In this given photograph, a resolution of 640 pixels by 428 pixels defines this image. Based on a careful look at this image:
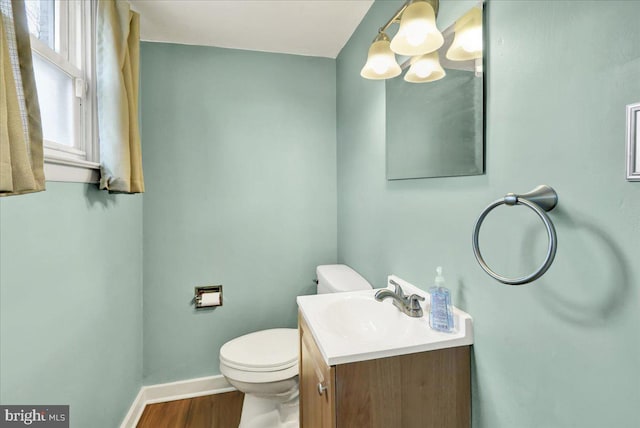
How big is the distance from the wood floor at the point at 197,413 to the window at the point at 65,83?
151cm

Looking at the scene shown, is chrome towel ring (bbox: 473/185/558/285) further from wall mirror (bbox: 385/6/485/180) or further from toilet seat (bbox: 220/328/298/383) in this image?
toilet seat (bbox: 220/328/298/383)

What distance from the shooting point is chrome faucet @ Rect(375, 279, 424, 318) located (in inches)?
44.6

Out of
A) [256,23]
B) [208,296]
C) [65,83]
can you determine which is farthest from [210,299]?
[256,23]

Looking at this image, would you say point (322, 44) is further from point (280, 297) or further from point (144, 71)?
point (280, 297)

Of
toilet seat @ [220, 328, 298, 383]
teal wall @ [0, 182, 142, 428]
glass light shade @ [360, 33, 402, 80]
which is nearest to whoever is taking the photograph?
teal wall @ [0, 182, 142, 428]

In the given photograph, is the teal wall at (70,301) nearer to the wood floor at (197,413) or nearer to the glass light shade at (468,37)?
the wood floor at (197,413)

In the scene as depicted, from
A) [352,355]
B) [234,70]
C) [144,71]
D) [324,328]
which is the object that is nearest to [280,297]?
[324,328]

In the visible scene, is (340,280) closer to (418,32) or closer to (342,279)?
(342,279)

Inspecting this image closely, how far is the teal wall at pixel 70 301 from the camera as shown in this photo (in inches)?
34.6

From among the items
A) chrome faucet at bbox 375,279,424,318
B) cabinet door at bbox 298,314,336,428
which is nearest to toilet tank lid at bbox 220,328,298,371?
cabinet door at bbox 298,314,336,428

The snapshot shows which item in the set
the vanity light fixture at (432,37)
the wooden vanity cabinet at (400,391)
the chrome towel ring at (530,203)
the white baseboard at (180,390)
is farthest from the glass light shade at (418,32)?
the white baseboard at (180,390)

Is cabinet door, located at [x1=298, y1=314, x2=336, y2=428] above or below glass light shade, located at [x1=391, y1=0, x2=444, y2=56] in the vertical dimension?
below

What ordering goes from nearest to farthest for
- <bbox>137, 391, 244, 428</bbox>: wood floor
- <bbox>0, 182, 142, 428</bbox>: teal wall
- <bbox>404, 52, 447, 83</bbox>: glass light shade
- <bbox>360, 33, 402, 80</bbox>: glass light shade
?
<bbox>0, 182, 142, 428</bbox>: teal wall, <bbox>404, 52, 447, 83</bbox>: glass light shade, <bbox>360, 33, 402, 80</bbox>: glass light shade, <bbox>137, 391, 244, 428</bbox>: wood floor

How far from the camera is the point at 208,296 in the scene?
6.87ft
